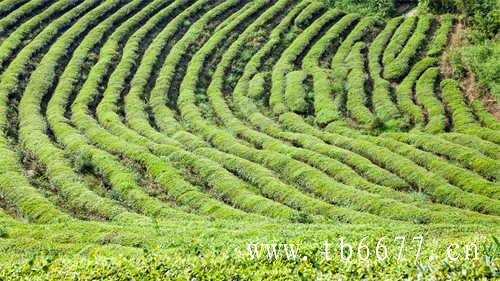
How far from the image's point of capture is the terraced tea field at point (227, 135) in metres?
23.7

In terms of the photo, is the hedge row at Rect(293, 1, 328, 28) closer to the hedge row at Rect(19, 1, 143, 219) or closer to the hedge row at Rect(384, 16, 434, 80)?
the hedge row at Rect(384, 16, 434, 80)

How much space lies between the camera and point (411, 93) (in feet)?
159

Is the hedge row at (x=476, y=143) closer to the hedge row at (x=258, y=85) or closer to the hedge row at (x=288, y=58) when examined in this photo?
the hedge row at (x=288, y=58)

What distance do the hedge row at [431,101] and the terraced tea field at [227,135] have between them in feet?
0.53

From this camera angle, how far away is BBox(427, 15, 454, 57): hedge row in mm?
55031

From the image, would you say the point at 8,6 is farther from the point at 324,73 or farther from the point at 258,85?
the point at 324,73

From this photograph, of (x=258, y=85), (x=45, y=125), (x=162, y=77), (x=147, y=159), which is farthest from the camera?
(x=162, y=77)

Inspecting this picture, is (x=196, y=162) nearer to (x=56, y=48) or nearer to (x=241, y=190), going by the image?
(x=241, y=190)

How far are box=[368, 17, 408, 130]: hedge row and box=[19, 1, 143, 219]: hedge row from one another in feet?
78.9

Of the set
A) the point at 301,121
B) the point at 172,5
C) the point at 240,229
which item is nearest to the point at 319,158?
the point at 301,121

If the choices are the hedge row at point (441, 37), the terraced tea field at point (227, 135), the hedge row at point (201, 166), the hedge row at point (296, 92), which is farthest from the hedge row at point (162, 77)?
the hedge row at point (441, 37)

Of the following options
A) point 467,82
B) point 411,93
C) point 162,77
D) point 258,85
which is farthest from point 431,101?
point 162,77

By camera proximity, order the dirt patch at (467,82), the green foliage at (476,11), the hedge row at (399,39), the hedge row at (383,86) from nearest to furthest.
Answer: the hedge row at (383,86) < the dirt patch at (467,82) < the hedge row at (399,39) < the green foliage at (476,11)

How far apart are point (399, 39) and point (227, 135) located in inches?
1086
